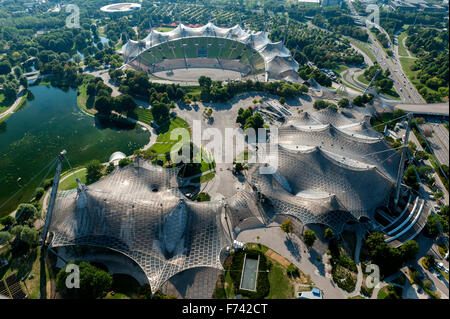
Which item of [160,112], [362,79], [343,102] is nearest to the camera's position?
[160,112]

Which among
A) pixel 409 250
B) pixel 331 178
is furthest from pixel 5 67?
pixel 409 250

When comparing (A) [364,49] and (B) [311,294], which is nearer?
(B) [311,294]

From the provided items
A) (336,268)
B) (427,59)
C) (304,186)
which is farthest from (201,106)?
(427,59)

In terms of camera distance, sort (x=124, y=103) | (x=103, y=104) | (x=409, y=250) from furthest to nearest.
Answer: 1. (x=124, y=103)
2. (x=103, y=104)
3. (x=409, y=250)

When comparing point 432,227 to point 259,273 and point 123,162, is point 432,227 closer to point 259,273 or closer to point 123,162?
point 259,273

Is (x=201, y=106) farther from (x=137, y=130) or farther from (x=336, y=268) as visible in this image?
(x=336, y=268)

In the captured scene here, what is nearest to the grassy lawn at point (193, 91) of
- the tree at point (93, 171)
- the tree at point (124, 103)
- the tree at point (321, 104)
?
the tree at point (124, 103)

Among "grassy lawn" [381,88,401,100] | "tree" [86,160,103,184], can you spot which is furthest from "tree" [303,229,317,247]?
"grassy lawn" [381,88,401,100]
